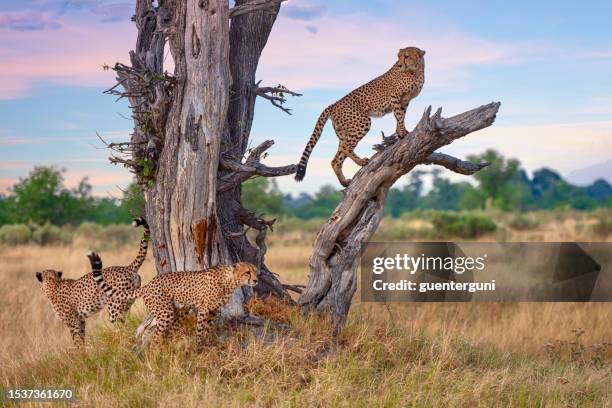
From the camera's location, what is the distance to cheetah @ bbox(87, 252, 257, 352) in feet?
21.3

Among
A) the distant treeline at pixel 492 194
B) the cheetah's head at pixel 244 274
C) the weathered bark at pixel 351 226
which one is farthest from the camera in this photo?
the distant treeline at pixel 492 194

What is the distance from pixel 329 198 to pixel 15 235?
42.4 meters

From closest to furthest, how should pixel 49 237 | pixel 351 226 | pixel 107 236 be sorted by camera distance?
1. pixel 351 226
2. pixel 49 237
3. pixel 107 236

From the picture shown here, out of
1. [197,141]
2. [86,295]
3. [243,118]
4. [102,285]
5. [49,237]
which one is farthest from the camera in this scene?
[49,237]

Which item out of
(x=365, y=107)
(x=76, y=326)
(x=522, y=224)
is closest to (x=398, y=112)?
(x=365, y=107)

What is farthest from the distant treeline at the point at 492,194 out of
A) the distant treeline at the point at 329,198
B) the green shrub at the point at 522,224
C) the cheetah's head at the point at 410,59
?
the cheetah's head at the point at 410,59

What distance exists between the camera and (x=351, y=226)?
8.02 m

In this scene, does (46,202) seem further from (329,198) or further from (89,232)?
(329,198)

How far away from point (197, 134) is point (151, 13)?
1684 mm

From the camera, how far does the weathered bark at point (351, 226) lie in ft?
25.3

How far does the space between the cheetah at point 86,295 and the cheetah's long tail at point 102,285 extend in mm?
49

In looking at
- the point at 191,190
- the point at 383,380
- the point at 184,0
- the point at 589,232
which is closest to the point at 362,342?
the point at 383,380

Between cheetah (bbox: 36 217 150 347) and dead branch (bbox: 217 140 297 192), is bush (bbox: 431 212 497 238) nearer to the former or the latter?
dead branch (bbox: 217 140 297 192)

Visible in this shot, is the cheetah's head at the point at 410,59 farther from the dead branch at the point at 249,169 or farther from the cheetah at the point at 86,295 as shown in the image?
the cheetah at the point at 86,295
